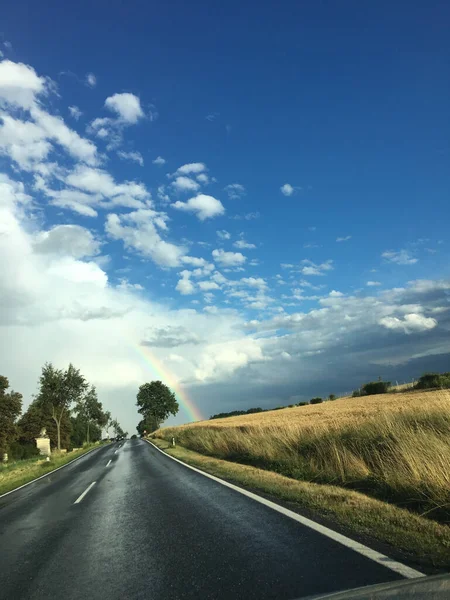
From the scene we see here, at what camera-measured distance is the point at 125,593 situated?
14.0 feet

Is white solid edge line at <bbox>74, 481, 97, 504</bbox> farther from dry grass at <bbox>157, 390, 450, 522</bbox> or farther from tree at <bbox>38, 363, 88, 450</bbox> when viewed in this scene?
tree at <bbox>38, 363, 88, 450</bbox>

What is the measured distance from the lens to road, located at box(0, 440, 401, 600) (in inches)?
163

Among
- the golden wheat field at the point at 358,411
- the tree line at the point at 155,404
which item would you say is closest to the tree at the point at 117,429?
the tree line at the point at 155,404

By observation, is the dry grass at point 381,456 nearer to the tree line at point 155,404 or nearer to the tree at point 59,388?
the tree at point 59,388

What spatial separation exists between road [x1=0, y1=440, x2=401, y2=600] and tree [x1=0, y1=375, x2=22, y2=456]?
149 feet

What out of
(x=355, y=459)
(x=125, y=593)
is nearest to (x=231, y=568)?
(x=125, y=593)

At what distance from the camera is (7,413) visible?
4953 centimetres

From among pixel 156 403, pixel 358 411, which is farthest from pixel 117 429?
pixel 358 411

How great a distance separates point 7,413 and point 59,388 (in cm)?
605

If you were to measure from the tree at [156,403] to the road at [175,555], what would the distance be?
10771 centimetres

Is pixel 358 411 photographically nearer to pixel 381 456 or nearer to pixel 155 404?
pixel 381 456

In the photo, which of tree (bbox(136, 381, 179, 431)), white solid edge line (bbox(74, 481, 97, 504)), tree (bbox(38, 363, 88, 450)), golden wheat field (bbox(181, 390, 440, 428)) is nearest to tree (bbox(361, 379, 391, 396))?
golden wheat field (bbox(181, 390, 440, 428))

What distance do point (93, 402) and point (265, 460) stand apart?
9094 centimetres

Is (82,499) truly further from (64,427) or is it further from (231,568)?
(64,427)
